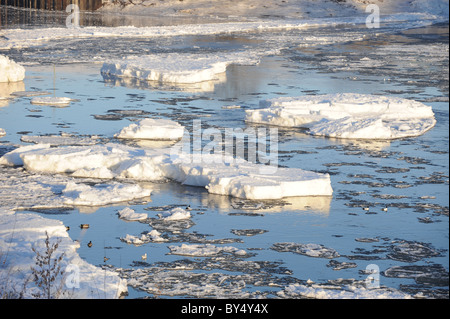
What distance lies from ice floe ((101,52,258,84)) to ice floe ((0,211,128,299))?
11843mm

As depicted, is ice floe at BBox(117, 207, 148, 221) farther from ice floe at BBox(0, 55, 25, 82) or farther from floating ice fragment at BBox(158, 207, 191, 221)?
ice floe at BBox(0, 55, 25, 82)

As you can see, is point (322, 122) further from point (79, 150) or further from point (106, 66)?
point (106, 66)

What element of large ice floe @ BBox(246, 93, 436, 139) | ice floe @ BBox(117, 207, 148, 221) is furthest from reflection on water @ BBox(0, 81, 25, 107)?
ice floe @ BBox(117, 207, 148, 221)

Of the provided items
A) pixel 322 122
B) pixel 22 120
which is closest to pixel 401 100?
pixel 322 122

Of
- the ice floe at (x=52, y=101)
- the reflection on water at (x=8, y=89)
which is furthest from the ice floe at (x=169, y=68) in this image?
the ice floe at (x=52, y=101)

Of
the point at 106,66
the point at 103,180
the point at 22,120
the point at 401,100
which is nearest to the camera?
the point at 103,180

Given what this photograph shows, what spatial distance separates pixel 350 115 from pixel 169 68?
7.01 m

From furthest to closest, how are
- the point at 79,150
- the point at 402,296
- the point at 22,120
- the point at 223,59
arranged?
the point at 223,59, the point at 22,120, the point at 79,150, the point at 402,296

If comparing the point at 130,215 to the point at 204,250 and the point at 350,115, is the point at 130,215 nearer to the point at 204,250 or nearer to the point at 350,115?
the point at 204,250

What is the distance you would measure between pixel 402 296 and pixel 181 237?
2.48 metres

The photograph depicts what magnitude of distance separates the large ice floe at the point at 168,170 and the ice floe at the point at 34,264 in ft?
4.37

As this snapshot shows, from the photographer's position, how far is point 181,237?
8.15 meters

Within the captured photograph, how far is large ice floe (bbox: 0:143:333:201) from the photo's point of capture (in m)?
9.79

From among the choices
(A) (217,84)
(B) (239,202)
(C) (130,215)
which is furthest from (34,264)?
(A) (217,84)
